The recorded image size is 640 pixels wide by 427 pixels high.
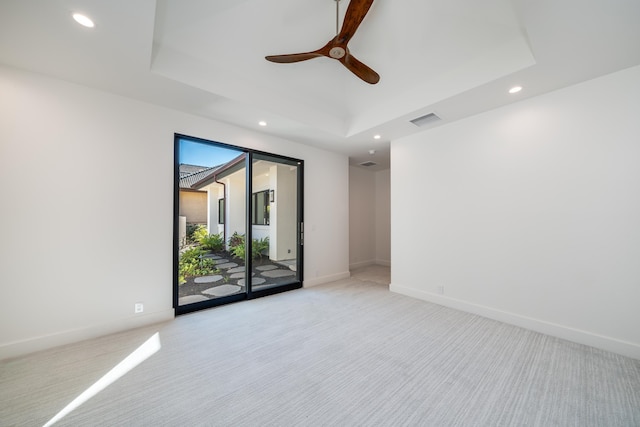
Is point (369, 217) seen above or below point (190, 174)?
below

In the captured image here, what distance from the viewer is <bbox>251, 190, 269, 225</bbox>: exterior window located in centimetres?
548

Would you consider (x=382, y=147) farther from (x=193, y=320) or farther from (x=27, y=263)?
(x=27, y=263)

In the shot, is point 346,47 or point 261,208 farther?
point 261,208

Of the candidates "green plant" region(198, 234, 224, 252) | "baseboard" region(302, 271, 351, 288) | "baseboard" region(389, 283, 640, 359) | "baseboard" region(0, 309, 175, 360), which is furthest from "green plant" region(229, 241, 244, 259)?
"baseboard" region(389, 283, 640, 359)

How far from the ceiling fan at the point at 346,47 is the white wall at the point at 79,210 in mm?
1915

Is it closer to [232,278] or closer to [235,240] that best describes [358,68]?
[235,240]

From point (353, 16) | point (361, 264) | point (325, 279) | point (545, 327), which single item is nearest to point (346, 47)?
point (353, 16)

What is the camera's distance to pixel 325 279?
4828 millimetres

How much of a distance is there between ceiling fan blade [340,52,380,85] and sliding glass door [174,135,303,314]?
2.17 meters

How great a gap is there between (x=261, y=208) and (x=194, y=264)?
197 centimetres

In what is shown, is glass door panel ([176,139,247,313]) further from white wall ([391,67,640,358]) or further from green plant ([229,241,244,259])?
white wall ([391,67,640,358])

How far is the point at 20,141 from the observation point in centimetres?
228

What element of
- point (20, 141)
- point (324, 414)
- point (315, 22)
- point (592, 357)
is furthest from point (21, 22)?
point (592, 357)

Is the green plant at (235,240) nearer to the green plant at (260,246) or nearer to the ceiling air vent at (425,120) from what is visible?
the green plant at (260,246)
